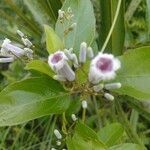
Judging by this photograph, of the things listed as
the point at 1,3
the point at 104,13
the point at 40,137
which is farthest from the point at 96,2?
the point at 40,137

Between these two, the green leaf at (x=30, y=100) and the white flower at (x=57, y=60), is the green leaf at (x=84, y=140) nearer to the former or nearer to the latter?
the green leaf at (x=30, y=100)

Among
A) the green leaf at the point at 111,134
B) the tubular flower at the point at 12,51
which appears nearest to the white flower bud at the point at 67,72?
the tubular flower at the point at 12,51

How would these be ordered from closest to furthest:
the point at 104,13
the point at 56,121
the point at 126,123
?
1. the point at 104,13
2. the point at 126,123
3. the point at 56,121

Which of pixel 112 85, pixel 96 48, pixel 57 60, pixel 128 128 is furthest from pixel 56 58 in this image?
pixel 128 128

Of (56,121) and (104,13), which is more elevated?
(104,13)

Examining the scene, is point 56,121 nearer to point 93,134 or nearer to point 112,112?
point 112,112

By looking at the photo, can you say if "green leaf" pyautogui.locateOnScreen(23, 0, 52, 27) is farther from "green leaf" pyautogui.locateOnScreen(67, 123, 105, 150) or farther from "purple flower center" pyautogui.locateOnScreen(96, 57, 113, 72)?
"purple flower center" pyautogui.locateOnScreen(96, 57, 113, 72)
